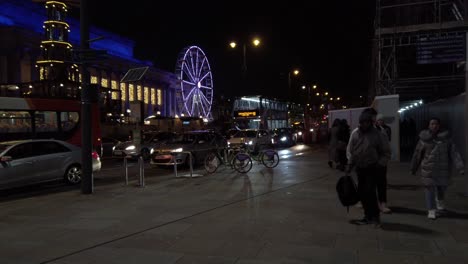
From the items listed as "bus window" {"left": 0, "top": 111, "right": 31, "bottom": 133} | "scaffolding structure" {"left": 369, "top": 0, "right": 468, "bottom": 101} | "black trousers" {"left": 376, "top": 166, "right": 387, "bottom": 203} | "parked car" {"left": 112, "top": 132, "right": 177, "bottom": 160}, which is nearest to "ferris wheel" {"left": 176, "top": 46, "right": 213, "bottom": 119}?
"parked car" {"left": 112, "top": 132, "right": 177, "bottom": 160}

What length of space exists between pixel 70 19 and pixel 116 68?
1244 centimetres

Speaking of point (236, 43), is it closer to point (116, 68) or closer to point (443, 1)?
point (443, 1)

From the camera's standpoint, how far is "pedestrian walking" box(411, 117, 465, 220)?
7.38 meters

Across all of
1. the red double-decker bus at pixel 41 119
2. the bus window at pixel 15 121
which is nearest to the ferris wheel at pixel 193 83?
the red double-decker bus at pixel 41 119

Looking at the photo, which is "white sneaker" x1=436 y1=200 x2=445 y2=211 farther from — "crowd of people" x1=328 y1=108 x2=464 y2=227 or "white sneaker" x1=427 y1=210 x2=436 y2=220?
"white sneaker" x1=427 y1=210 x2=436 y2=220

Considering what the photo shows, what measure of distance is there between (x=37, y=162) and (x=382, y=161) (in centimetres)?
935

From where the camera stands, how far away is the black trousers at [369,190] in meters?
7.05

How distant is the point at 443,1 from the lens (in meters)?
21.0

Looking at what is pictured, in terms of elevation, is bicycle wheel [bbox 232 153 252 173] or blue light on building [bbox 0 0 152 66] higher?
blue light on building [bbox 0 0 152 66]

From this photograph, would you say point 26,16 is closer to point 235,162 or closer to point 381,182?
point 235,162

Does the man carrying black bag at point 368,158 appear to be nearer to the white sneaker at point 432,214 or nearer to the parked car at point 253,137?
the white sneaker at point 432,214

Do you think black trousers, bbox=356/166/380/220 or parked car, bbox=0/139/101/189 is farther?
parked car, bbox=0/139/101/189

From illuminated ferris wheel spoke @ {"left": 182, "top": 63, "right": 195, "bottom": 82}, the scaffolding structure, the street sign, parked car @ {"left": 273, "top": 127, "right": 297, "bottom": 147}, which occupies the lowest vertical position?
parked car @ {"left": 273, "top": 127, "right": 297, "bottom": 147}

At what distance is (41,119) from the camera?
18281 millimetres
